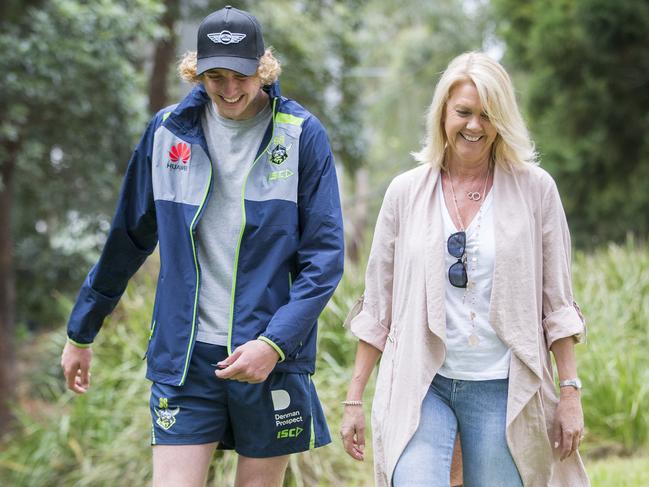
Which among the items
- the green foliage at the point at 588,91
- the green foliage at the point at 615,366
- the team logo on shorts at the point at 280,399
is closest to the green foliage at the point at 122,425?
the green foliage at the point at 615,366

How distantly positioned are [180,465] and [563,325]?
141 cm

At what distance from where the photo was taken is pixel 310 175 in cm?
392

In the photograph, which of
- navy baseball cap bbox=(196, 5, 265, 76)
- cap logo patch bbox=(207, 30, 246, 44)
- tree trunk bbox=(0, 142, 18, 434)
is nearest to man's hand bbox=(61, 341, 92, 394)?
navy baseball cap bbox=(196, 5, 265, 76)

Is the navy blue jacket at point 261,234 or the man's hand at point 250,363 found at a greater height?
the navy blue jacket at point 261,234

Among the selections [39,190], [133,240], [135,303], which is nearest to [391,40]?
[39,190]

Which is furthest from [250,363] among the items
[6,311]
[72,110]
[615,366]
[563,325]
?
[6,311]

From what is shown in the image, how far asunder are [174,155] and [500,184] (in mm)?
1182

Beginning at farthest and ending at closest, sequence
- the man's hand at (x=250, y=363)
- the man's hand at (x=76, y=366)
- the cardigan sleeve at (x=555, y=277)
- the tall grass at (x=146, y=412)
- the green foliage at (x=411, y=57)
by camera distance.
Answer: the green foliage at (x=411, y=57) → the tall grass at (x=146, y=412) → the man's hand at (x=76, y=366) → the cardigan sleeve at (x=555, y=277) → the man's hand at (x=250, y=363)

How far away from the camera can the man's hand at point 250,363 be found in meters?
3.57

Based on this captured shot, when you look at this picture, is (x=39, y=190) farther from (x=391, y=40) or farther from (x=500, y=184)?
(x=391, y=40)

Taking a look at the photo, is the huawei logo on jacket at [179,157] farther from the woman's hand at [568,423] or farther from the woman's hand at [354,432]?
the woman's hand at [568,423]

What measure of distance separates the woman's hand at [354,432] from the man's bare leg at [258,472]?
0.29 m

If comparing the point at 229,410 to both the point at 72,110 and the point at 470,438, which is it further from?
the point at 72,110

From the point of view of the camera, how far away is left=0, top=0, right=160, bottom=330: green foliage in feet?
30.9
